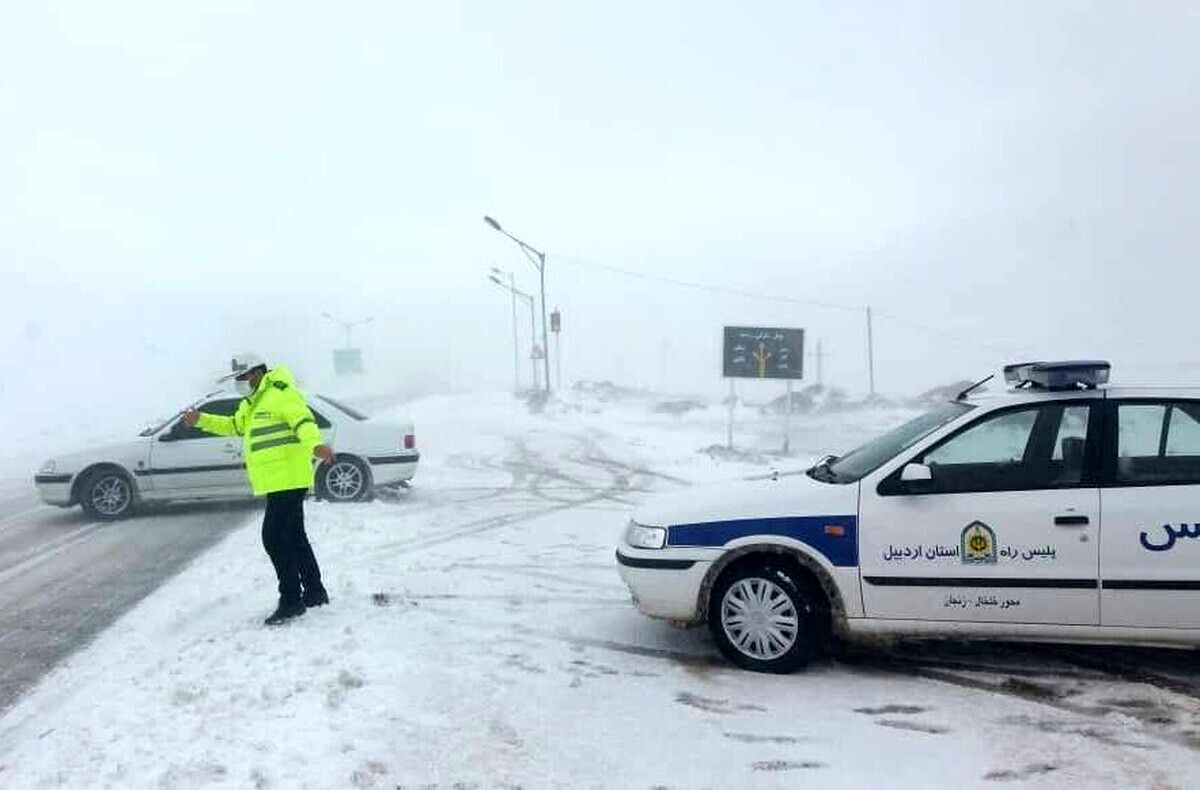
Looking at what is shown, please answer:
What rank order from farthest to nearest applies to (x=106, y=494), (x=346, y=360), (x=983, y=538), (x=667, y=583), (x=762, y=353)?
1. (x=346, y=360)
2. (x=762, y=353)
3. (x=106, y=494)
4. (x=667, y=583)
5. (x=983, y=538)

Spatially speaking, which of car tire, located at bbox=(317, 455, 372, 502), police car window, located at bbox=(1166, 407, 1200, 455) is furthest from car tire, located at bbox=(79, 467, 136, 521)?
police car window, located at bbox=(1166, 407, 1200, 455)

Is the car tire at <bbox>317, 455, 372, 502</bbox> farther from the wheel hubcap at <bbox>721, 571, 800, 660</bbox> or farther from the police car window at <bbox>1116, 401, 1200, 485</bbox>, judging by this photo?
the police car window at <bbox>1116, 401, 1200, 485</bbox>

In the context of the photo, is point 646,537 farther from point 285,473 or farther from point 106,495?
point 106,495

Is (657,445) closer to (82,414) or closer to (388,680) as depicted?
(388,680)

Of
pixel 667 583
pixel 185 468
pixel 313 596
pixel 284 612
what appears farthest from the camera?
pixel 185 468

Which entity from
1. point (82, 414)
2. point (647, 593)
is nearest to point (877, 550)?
point (647, 593)

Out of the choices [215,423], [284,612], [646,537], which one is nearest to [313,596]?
[284,612]

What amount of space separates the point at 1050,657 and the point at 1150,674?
52 centimetres

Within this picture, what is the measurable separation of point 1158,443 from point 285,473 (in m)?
5.17

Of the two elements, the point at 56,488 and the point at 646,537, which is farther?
the point at 56,488

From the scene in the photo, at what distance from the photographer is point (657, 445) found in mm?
23047

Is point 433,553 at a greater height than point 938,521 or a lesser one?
lesser

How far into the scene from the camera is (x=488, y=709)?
4781 mm

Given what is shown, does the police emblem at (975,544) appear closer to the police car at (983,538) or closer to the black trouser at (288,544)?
the police car at (983,538)
